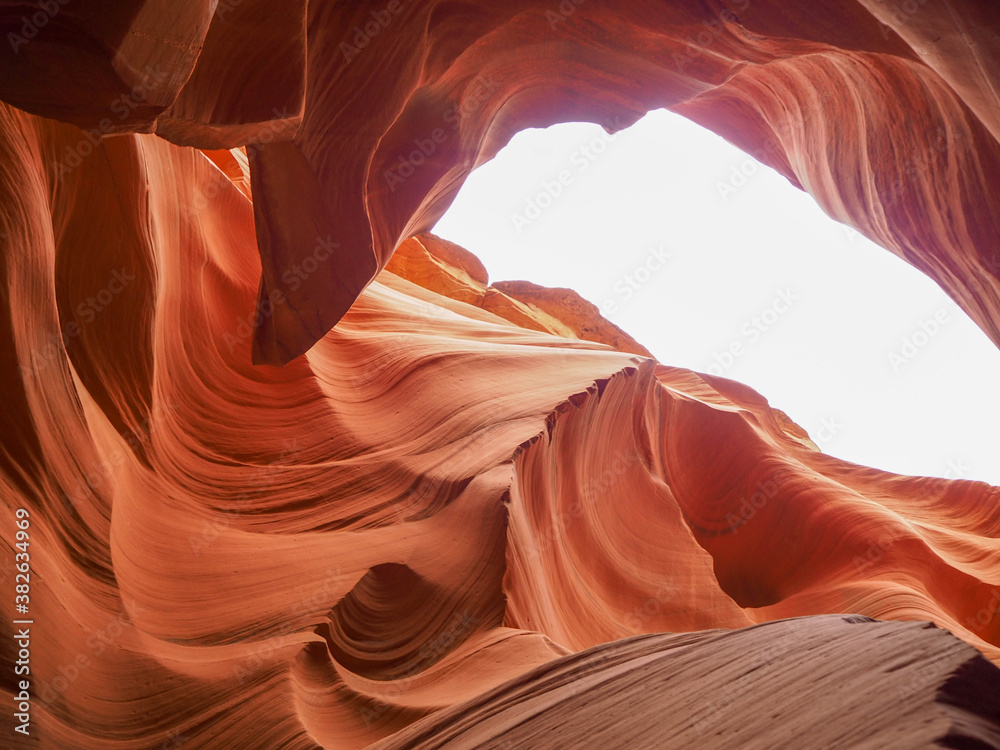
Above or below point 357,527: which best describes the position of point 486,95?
above

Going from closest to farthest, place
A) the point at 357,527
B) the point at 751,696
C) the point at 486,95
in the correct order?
1. the point at 751,696
2. the point at 357,527
3. the point at 486,95

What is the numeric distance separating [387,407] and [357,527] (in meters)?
1.84

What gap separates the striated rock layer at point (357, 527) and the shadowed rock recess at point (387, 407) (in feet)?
0.08

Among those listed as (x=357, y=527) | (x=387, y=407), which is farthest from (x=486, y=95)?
(x=357, y=527)

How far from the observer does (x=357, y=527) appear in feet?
17.9

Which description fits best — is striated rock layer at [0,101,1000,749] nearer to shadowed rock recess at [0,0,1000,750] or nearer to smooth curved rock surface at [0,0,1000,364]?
shadowed rock recess at [0,0,1000,750]

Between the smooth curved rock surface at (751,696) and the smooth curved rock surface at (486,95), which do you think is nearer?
the smooth curved rock surface at (751,696)

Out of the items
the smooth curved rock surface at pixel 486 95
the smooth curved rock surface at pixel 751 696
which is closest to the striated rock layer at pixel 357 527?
the smooth curved rock surface at pixel 751 696

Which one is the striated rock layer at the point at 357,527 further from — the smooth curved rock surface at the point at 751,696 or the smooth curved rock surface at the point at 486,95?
the smooth curved rock surface at the point at 486,95

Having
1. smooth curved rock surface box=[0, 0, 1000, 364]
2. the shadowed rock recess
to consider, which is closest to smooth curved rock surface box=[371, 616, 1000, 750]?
the shadowed rock recess

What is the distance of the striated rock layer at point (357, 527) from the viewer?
3.16 m

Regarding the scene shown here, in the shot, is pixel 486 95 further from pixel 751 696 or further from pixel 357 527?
pixel 751 696

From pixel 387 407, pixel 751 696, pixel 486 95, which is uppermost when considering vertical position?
pixel 486 95

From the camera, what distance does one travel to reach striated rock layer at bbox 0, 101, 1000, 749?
3.16 m
